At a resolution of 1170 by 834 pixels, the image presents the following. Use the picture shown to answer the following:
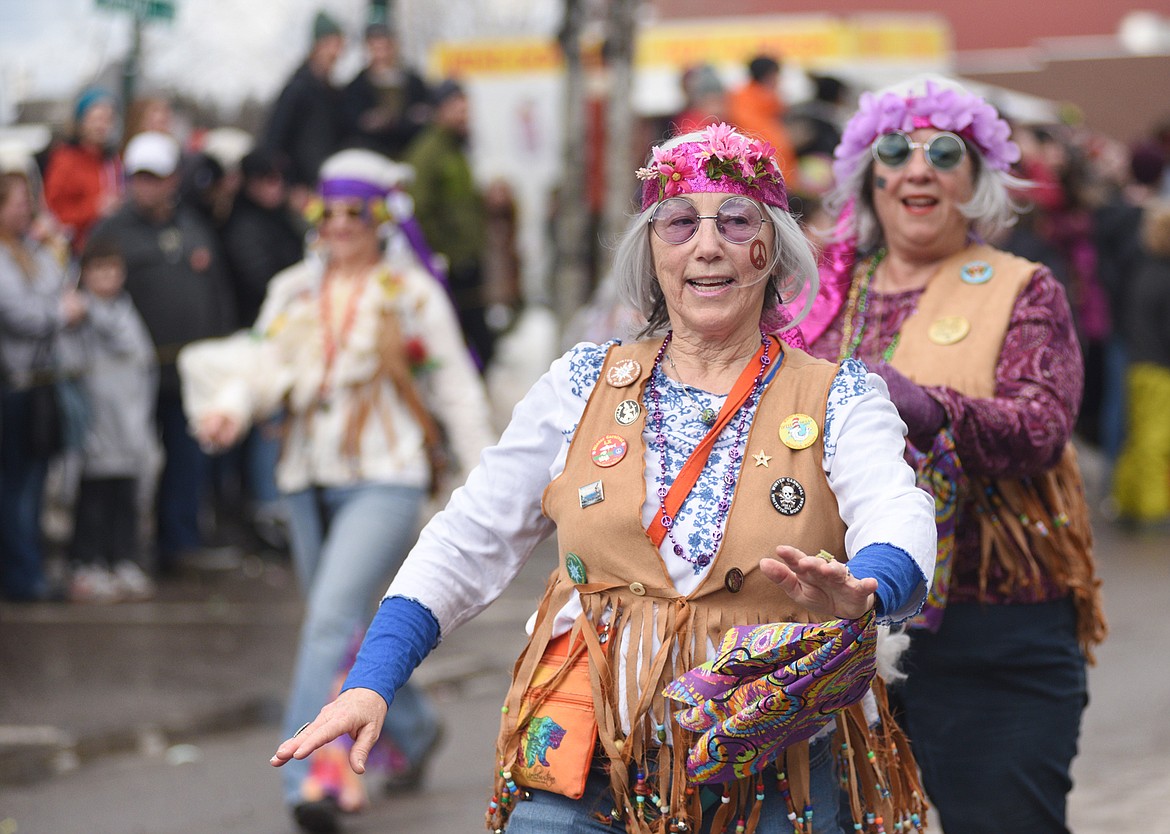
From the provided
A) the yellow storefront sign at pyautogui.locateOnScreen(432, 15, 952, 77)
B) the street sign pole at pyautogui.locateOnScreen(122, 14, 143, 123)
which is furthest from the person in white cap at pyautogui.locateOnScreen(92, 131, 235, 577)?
the yellow storefront sign at pyautogui.locateOnScreen(432, 15, 952, 77)

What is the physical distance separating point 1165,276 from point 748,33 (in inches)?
515

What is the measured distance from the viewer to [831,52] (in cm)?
2277

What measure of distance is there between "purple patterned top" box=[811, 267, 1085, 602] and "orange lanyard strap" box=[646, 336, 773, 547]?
575 mm

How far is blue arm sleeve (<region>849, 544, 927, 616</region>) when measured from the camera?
2680mm

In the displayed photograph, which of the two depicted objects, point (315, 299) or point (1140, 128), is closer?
point (315, 299)

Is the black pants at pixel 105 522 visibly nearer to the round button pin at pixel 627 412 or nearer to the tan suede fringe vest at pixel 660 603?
the tan suede fringe vest at pixel 660 603

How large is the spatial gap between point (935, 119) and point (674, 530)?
157 cm

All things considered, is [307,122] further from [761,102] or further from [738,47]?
[738,47]

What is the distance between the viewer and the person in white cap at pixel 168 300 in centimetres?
985

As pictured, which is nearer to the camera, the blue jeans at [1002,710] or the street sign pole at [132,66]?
the blue jeans at [1002,710]

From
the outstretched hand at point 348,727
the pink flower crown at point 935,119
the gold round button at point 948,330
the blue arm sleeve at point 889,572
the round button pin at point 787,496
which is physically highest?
the pink flower crown at point 935,119

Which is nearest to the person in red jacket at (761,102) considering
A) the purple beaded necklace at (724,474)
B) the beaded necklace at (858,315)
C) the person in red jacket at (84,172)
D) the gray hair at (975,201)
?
the person in red jacket at (84,172)

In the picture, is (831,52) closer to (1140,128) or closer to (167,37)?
(167,37)

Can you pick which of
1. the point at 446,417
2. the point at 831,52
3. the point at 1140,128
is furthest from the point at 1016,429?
the point at 1140,128
